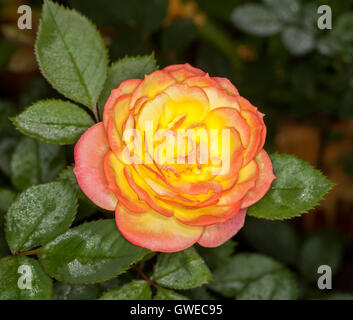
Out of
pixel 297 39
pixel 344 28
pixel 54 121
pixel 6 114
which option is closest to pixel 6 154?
pixel 6 114

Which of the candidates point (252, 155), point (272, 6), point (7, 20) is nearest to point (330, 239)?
point (272, 6)

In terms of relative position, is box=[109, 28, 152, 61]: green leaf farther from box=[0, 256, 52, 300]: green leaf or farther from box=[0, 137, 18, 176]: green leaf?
box=[0, 256, 52, 300]: green leaf

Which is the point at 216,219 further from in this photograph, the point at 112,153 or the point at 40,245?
the point at 40,245

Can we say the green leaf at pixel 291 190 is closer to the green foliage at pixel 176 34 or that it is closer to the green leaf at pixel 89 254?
the green leaf at pixel 89 254

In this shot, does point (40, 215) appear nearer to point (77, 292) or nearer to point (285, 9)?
point (77, 292)

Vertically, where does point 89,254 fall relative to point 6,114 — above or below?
below

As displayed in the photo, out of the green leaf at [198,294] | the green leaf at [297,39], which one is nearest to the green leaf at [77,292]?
the green leaf at [198,294]

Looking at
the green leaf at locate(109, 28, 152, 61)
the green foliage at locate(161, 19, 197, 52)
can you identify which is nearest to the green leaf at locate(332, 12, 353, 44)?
the green foliage at locate(161, 19, 197, 52)
